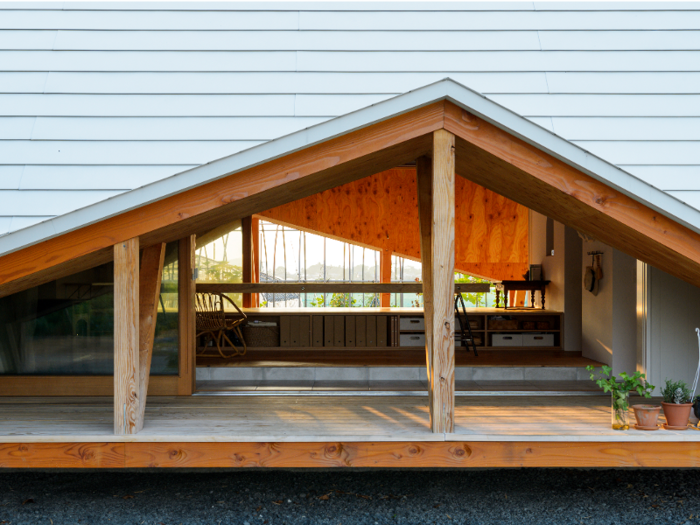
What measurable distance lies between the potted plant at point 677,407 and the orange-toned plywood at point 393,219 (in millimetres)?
4594

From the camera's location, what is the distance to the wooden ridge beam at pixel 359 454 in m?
3.31

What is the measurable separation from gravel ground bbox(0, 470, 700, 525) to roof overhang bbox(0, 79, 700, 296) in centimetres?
160

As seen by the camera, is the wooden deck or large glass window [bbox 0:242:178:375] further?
large glass window [bbox 0:242:178:375]

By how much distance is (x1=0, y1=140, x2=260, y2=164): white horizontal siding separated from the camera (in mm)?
3242

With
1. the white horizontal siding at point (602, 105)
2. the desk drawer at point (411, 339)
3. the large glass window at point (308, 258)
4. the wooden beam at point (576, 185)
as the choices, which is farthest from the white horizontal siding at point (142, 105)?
the large glass window at point (308, 258)

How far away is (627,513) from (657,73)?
276cm

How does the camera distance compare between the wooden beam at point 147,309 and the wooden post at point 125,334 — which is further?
the wooden beam at point 147,309

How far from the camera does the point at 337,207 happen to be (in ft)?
28.2

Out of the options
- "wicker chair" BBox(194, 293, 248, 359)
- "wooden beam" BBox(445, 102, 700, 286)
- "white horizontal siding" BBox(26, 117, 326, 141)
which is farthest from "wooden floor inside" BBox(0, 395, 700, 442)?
"white horizontal siding" BBox(26, 117, 326, 141)

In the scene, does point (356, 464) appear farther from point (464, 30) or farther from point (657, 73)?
point (657, 73)

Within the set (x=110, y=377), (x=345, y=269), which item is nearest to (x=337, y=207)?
(x=345, y=269)

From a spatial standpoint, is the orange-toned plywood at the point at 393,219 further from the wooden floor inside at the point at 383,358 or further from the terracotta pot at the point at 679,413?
the terracotta pot at the point at 679,413

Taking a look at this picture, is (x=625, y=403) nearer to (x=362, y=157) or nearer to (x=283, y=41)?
(x=362, y=157)

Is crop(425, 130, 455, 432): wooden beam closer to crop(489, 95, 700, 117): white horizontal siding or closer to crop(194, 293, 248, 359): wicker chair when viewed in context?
crop(489, 95, 700, 117): white horizontal siding
